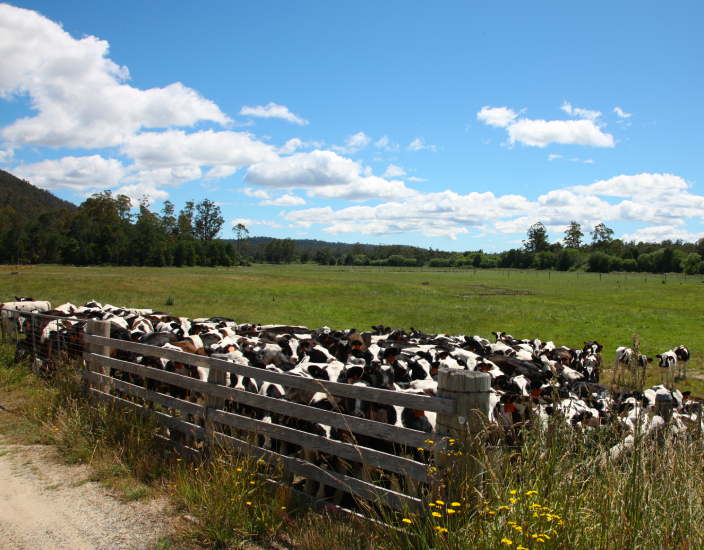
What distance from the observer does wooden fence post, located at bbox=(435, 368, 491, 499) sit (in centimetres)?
326

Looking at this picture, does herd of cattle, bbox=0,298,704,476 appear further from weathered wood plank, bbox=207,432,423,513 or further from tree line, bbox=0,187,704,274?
tree line, bbox=0,187,704,274

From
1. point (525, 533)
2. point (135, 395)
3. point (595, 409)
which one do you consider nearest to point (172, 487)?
point (135, 395)

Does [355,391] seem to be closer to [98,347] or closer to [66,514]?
[66,514]

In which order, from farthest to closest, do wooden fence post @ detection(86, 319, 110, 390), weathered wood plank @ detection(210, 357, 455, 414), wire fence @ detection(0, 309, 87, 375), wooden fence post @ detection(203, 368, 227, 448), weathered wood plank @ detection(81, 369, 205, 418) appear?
wire fence @ detection(0, 309, 87, 375)
wooden fence post @ detection(86, 319, 110, 390)
weathered wood plank @ detection(81, 369, 205, 418)
wooden fence post @ detection(203, 368, 227, 448)
weathered wood plank @ detection(210, 357, 455, 414)

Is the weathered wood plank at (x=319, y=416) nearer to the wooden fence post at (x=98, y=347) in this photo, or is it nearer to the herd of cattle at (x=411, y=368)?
the herd of cattle at (x=411, y=368)

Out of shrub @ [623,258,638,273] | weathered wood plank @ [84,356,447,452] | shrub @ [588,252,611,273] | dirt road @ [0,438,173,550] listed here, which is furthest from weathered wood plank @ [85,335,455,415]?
shrub @ [623,258,638,273]

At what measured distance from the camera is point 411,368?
25.4ft

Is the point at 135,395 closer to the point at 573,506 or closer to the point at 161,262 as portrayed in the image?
the point at 573,506

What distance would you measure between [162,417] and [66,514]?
4.84 feet

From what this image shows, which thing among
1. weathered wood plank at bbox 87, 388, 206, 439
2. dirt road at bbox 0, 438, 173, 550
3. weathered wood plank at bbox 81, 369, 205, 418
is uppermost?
weathered wood plank at bbox 81, 369, 205, 418

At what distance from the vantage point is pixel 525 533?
279cm

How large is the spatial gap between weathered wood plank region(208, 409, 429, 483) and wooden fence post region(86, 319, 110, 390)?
103 inches

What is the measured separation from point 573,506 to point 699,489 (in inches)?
34.9

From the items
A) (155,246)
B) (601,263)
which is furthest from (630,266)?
(155,246)
